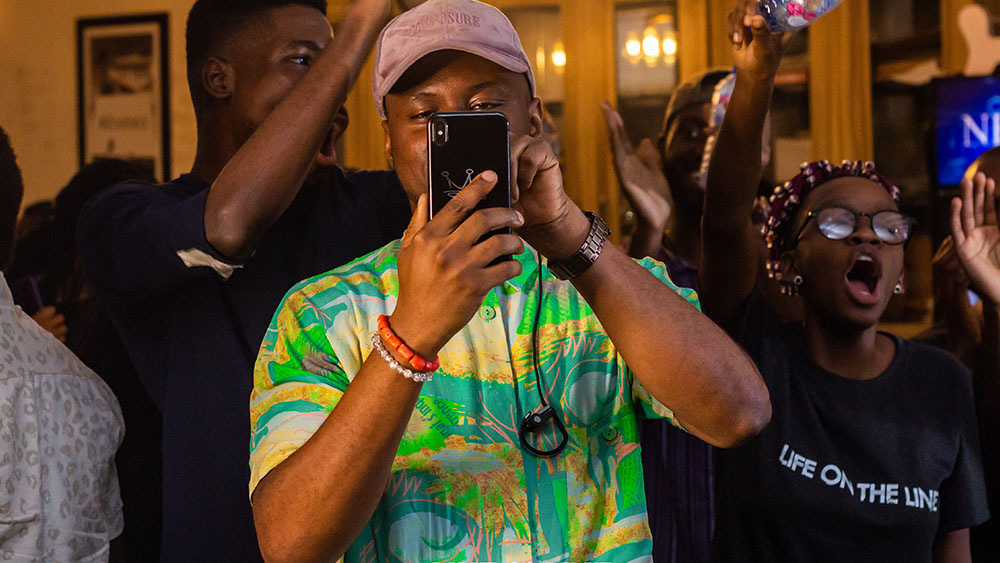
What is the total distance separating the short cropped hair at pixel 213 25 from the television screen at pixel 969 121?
211 centimetres

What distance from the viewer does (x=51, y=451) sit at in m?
1.15

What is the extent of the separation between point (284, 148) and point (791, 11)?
661 mm

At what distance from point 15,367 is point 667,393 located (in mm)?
800

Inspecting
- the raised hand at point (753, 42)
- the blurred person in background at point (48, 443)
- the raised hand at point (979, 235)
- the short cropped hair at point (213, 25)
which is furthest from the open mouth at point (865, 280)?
the blurred person in background at point (48, 443)

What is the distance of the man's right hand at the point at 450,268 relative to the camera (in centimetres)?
70

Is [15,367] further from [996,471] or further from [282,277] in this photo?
[996,471]

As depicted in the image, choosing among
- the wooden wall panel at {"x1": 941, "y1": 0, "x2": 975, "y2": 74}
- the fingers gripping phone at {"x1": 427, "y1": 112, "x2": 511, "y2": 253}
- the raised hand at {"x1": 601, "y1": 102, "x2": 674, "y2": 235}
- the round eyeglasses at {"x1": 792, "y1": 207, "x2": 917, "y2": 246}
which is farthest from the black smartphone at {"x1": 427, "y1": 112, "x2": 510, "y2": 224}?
the wooden wall panel at {"x1": 941, "y1": 0, "x2": 975, "y2": 74}

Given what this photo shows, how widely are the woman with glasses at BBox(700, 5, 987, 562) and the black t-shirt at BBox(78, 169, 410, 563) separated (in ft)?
1.93

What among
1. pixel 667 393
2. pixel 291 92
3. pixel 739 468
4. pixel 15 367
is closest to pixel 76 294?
pixel 15 367

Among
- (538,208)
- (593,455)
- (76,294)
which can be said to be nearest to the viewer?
(538,208)

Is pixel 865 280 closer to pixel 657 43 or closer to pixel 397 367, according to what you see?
pixel 397 367

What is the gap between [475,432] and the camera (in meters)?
0.89

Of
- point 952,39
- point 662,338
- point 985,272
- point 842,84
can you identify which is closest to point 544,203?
point 662,338

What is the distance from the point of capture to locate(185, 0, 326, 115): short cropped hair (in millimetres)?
1405
